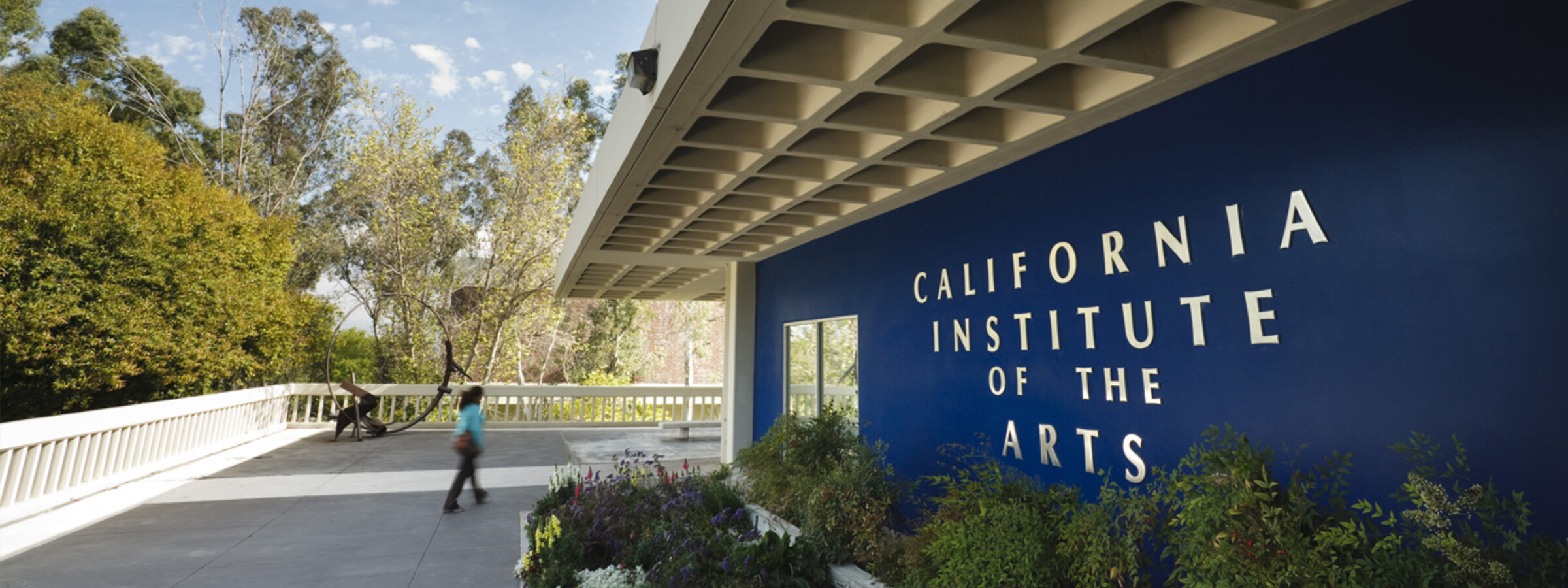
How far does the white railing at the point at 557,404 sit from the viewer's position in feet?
50.5

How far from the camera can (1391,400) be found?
9.09 feet

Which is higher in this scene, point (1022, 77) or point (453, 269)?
point (453, 269)

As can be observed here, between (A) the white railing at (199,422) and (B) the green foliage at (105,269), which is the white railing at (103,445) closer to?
(A) the white railing at (199,422)

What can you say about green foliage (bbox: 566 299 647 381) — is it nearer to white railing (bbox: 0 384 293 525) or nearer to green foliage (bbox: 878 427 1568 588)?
white railing (bbox: 0 384 293 525)

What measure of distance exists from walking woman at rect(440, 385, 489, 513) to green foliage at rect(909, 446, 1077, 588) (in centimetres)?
474

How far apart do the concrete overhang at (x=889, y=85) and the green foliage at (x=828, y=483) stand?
206 centimetres

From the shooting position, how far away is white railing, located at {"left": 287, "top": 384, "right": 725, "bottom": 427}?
15.4m

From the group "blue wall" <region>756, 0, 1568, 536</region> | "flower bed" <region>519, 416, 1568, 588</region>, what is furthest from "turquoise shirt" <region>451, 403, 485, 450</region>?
"blue wall" <region>756, 0, 1568, 536</region>

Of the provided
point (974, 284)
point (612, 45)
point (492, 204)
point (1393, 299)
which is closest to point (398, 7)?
point (612, 45)

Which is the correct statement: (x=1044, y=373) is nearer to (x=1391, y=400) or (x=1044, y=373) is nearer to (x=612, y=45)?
(x=1391, y=400)

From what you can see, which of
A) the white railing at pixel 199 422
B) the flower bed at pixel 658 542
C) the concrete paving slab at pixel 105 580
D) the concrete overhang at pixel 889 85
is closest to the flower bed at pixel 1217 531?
the flower bed at pixel 658 542

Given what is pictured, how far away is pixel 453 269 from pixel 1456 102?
23.6m

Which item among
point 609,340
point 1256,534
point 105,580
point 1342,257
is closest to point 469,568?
point 105,580

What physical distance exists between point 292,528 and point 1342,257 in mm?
7906
